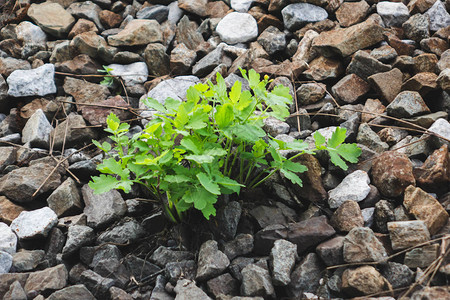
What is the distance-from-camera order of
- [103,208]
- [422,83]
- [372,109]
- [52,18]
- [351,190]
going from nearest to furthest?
[351,190] < [103,208] < [422,83] < [372,109] < [52,18]

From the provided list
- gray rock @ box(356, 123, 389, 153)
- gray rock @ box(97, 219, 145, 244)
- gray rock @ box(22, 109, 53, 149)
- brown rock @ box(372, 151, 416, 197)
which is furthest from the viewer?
gray rock @ box(22, 109, 53, 149)

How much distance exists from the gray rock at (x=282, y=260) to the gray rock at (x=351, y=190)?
411 millimetres

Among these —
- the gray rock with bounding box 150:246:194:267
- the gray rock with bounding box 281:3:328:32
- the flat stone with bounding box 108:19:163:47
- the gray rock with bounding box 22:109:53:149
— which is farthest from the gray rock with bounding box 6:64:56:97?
the gray rock with bounding box 281:3:328:32

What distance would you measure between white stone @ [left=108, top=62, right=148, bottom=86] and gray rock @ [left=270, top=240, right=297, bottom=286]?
87.1 inches

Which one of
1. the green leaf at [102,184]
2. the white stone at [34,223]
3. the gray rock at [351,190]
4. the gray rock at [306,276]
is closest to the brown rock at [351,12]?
the gray rock at [351,190]

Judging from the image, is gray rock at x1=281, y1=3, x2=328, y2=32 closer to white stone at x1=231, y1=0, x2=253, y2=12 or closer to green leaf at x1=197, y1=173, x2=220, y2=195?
white stone at x1=231, y1=0, x2=253, y2=12

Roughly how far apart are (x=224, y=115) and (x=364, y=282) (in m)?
1.00

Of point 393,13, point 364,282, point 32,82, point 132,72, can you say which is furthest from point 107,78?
point 364,282

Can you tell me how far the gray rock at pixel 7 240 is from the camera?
2.25 m

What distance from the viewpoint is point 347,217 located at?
2.14 meters

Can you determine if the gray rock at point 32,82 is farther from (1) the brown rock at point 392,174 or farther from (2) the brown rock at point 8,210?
(1) the brown rock at point 392,174

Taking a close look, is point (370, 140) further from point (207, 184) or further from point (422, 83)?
point (207, 184)

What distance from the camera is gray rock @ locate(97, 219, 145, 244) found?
231 cm

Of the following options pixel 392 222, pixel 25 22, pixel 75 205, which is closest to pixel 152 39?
pixel 25 22
